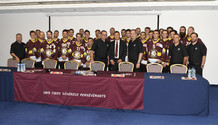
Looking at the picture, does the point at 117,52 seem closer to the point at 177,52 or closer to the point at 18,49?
the point at 177,52

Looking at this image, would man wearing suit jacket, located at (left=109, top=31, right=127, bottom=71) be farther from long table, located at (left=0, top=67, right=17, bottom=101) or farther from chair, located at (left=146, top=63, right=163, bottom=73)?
long table, located at (left=0, top=67, right=17, bottom=101)

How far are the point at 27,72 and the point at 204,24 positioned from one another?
6.08 meters

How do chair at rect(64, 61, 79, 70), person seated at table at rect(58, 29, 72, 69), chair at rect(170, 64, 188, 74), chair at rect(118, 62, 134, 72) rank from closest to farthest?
chair at rect(170, 64, 188, 74)
chair at rect(118, 62, 134, 72)
chair at rect(64, 61, 79, 70)
person seated at table at rect(58, 29, 72, 69)

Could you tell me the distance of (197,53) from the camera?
5.07 m

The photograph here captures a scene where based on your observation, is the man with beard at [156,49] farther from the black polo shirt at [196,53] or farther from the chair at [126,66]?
the chair at [126,66]

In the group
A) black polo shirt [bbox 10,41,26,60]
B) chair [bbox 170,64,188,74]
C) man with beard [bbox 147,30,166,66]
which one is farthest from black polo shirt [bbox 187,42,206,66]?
black polo shirt [bbox 10,41,26,60]

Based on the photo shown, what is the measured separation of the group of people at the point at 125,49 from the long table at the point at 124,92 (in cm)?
166

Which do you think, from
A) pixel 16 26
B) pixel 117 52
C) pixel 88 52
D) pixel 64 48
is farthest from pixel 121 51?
pixel 16 26

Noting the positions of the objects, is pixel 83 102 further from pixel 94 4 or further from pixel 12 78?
pixel 94 4

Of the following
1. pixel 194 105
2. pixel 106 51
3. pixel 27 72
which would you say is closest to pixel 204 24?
pixel 106 51

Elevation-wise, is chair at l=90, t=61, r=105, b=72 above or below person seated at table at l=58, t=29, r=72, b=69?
below

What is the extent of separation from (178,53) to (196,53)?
510 mm

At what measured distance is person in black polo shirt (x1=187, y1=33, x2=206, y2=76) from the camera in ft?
16.5

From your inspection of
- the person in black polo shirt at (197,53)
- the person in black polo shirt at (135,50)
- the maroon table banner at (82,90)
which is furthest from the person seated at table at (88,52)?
the person in black polo shirt at (197,53)
